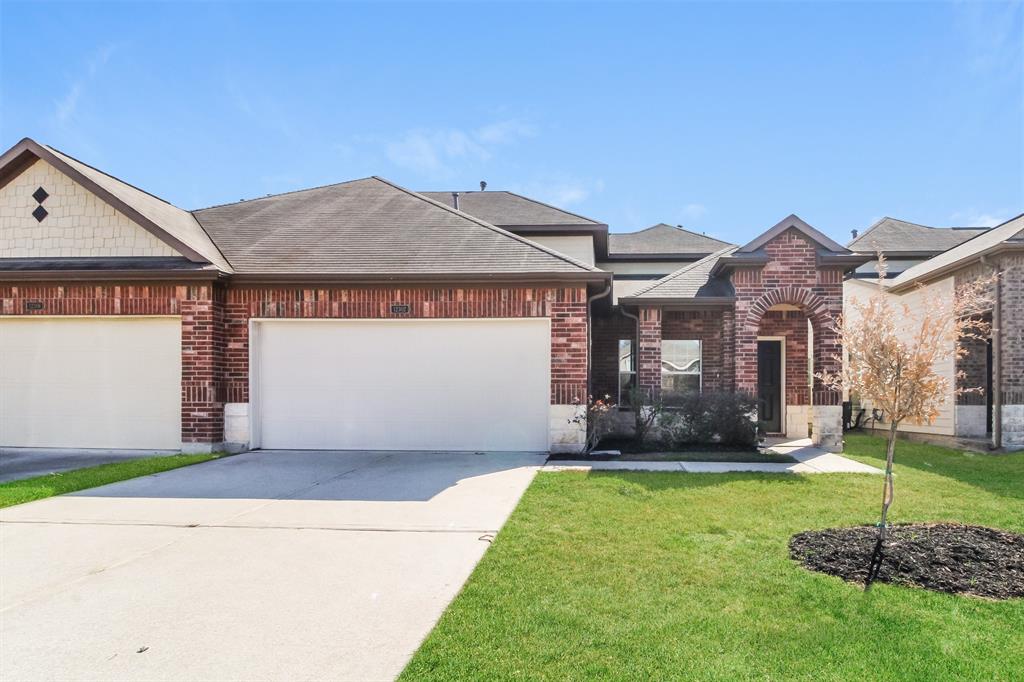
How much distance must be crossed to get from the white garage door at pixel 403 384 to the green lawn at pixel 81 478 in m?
1.66

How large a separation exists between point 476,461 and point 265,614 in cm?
605

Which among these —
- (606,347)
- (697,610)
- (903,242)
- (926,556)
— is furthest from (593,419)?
(903,242)

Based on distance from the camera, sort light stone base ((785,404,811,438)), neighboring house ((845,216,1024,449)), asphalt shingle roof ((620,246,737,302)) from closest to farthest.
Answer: neighboring house ((845,216,1024,449))
asphalt shingle roof ((620,246,737,302))
light stone base ((785,404,811,438))

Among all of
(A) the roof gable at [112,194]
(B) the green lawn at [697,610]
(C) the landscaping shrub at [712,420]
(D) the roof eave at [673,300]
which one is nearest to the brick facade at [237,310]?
(A) the roof gable at [112,194]

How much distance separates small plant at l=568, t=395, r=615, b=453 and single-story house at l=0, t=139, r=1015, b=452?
6.9 inches

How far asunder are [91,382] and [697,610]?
1188cm

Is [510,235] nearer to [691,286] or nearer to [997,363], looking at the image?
[691,286]

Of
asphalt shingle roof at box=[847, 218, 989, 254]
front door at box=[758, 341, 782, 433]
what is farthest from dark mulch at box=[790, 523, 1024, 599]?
asphalt shingle roof at box=[847, 218, 989, 254]

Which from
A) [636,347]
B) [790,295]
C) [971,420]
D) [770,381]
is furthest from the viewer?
[770,381]

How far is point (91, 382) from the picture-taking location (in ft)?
36.4

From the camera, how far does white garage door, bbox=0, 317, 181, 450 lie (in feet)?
36.0

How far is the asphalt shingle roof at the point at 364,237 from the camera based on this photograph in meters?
11.0

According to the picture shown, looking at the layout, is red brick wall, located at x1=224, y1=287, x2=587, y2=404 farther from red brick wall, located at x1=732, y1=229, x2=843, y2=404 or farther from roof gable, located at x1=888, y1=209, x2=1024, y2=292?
roof gable, located at x1=888, y1=209, x2=1024, y2=292

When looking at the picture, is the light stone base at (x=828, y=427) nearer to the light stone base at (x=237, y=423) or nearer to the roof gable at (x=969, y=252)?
the roof gable at (x=969, y=252)
